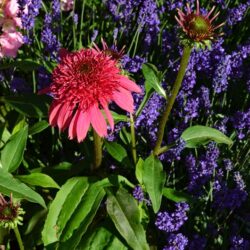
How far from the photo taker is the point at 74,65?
1582mm

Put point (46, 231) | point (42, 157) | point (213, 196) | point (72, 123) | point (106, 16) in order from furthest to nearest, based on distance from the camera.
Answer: point (106, 16) < point (42, 157) < point (213, 196) < point (46, 231) < point (72, 123)

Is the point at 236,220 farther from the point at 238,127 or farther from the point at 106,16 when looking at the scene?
the point at 106,16

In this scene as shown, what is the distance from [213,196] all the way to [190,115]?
0.37 meters

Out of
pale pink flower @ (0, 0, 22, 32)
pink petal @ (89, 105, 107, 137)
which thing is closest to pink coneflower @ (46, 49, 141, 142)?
pink petal @ (89, 105, 107, 137)

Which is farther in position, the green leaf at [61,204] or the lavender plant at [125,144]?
the green leaf at [61,204]

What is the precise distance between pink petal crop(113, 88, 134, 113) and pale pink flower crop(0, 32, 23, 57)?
1.14 metres

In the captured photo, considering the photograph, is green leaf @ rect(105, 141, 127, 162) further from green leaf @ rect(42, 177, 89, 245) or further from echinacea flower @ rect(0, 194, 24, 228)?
echinacea flower @ rect(0, 194, 24, 228)

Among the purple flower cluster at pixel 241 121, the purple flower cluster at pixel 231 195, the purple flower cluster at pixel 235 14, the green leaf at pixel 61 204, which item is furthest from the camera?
the purple flower cluster at pixel 235 14

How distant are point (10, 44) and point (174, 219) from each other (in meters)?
1.36

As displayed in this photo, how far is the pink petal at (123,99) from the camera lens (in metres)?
1.58

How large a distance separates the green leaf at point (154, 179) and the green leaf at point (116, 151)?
134 millimetres

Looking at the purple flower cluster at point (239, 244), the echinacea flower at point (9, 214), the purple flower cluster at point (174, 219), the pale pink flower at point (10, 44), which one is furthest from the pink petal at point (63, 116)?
the pale pink flower at point (10, 44)

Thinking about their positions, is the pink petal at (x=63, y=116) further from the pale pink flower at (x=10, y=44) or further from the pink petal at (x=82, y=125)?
the pale pink flower at (x=10, y=44)

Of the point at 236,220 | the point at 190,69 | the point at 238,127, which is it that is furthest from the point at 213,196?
the point at 190,69
